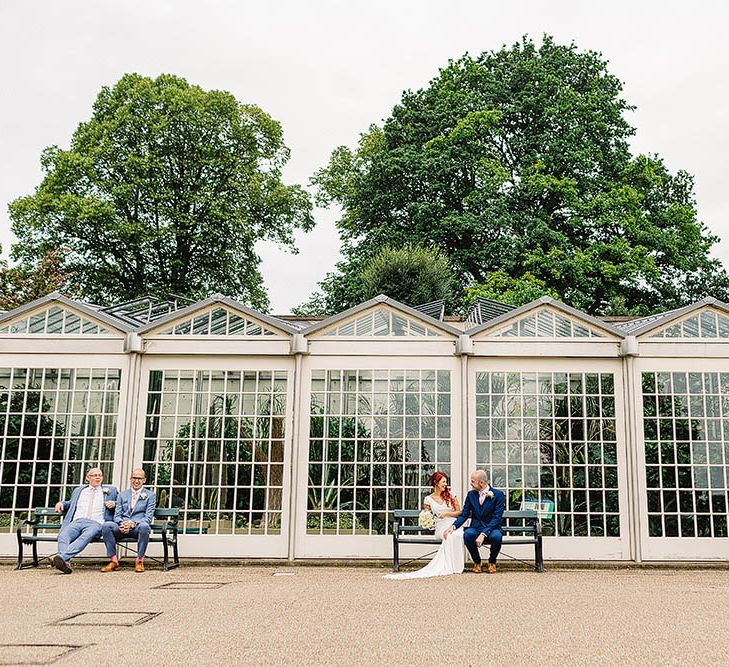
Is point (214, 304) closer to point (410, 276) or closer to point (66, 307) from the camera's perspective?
point (66, 307)

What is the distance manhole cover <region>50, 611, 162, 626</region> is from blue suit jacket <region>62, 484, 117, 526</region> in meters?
3.71

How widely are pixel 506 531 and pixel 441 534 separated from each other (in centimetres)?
87

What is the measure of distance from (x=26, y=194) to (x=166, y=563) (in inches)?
717

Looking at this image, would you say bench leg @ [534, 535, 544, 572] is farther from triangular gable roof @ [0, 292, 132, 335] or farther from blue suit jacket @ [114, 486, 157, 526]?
triangular gable roof @ [0, 292, 132, 335]

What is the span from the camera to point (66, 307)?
36.6ft

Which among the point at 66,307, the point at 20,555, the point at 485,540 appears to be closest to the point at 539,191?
the point at 485,540

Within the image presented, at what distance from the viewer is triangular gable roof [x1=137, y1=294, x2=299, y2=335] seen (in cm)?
1096

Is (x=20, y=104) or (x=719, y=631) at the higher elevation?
(x=20, y=104)

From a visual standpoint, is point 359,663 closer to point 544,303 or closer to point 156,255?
point 544,303

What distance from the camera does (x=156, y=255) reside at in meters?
24.9

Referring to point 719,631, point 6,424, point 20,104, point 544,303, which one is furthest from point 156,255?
point 719,631

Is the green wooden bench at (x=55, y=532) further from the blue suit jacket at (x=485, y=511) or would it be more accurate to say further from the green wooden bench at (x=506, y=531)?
the blue suit jacket at (x=485, y=511)

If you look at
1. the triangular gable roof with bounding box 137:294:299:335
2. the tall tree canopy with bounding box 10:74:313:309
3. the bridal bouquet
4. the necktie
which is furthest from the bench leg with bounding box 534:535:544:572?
the tall tree canopy with bounding box 10:74:313:309

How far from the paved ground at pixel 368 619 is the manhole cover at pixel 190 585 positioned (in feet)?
0.09
